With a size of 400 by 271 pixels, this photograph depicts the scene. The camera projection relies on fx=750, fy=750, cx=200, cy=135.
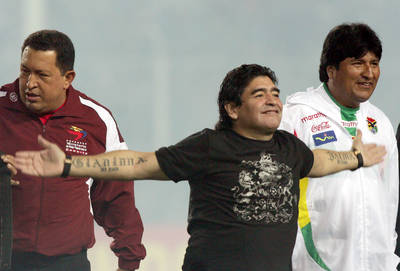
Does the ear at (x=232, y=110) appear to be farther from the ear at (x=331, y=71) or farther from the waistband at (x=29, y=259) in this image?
the waistband at (x=29, y=259)

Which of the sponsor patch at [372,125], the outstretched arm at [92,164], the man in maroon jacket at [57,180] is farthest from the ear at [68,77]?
the sponsor patch at [372,125]

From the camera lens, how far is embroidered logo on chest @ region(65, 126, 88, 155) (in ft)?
15.3

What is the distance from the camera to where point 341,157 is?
4.46 metres

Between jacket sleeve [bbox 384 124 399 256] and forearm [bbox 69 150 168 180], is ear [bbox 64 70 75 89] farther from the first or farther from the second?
jacket sleeve [bbox 384 124 399 256]

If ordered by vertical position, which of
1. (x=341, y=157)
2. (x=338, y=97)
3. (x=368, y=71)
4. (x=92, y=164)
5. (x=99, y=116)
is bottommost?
(x=92, y=164)

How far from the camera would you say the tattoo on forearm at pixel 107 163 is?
375cm

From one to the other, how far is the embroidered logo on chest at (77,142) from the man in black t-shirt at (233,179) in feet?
2.81

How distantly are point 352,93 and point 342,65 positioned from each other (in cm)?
20

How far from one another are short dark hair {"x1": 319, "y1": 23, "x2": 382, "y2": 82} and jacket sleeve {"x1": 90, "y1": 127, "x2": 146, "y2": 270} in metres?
1.49

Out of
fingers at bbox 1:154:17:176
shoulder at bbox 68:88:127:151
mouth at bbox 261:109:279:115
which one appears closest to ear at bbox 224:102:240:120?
mouth at bbox 261:109:279:115

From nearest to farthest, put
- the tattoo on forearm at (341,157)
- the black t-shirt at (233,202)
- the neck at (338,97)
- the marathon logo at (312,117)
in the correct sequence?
1. the black t-shirt at (233,202)
2. the tattoo on forearm at (341,157)
3. the marathon logo at (312,117)
4. the neck at (338,97)

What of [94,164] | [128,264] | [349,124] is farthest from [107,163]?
[349,124]

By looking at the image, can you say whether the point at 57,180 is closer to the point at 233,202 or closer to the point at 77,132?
the point at 77,132

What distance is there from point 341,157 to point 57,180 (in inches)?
67.6
